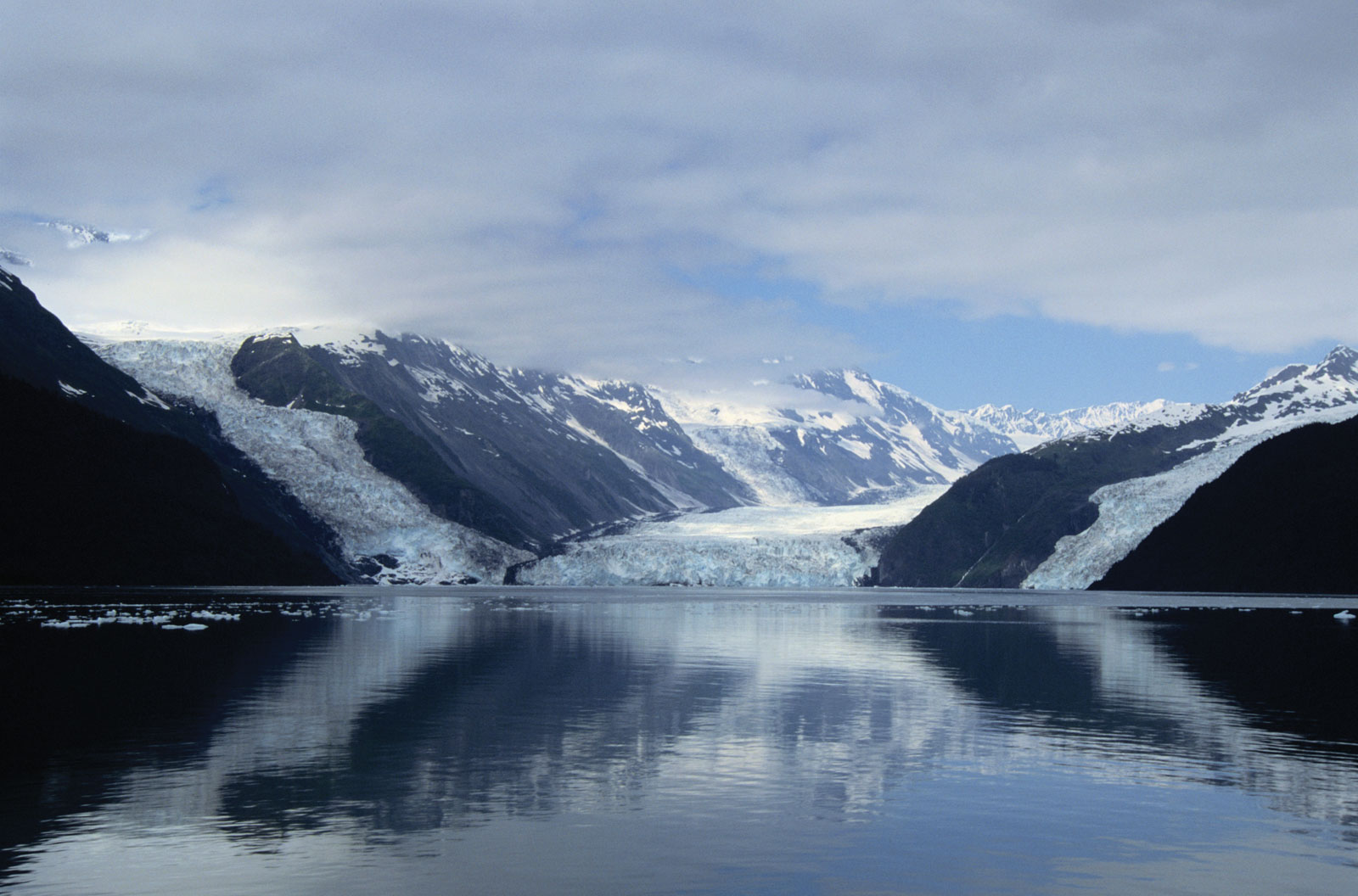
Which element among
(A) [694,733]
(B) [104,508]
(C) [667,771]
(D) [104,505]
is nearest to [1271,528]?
(B) [104,508]

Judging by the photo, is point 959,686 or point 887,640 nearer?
point 959,686

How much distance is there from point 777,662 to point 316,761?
32.1 m

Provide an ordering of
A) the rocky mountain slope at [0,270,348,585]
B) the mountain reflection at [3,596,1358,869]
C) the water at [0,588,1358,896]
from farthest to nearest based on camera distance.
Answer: the rocky mountain slope at [0,270,348,585], the mountain reflection at [3,596,1358,869], the water at [0,588,1358,896]

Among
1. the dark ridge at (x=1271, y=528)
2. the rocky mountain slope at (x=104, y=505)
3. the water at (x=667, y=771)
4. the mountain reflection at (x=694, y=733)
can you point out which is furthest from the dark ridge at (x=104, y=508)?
the dark ridge at (x=1271, y=528)

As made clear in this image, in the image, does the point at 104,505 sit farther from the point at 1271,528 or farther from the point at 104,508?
the point at 1271,528

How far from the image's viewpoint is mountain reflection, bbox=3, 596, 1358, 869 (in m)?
25.6

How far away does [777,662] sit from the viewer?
5891 cm

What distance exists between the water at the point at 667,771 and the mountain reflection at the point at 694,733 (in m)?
0.16

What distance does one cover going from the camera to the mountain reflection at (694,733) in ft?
83.9

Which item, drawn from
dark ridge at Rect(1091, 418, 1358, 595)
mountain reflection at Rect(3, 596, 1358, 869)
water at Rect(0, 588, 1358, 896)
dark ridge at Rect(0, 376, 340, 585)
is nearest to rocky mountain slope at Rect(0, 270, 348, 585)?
dark ridge at Rect(0, 376, 340, 585)

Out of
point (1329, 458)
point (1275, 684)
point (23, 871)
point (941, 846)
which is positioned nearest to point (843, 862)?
point (941, 846)

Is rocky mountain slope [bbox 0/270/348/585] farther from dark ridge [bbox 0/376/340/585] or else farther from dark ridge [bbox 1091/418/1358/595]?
dark ridge [bbox 1091/418/1358/595]

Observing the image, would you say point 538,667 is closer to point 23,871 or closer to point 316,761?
point 316,761

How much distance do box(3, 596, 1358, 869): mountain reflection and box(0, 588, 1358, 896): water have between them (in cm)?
16
